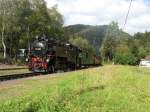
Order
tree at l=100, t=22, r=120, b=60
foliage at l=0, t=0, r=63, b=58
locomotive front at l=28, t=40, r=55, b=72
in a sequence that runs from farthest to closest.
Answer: tree at l=100, t=22, r=120, b=60 < foliage at l=0, t=0, r=63, b=58 < locomotive front at l=28, t=40, r=55, b=72

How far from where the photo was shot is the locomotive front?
135 feet

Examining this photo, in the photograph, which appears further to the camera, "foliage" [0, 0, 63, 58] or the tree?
the tree

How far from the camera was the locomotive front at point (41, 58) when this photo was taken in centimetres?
4127

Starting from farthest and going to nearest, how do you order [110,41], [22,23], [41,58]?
1. [110,41]
2. [22,23]
3. [41,58]

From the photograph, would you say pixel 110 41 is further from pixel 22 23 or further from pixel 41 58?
pixel 41 58

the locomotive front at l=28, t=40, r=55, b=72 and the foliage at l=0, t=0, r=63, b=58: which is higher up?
the foliage at l=0, t=0, r=63, b=58

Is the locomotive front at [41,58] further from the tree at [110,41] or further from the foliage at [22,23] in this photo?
the tree at [110,41]

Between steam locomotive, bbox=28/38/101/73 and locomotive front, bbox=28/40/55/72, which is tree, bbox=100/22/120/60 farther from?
locomotive front, bbox=28/40/55/72

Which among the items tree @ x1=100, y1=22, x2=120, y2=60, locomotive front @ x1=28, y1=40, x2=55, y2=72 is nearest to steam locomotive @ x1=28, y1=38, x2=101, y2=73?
locomotive front @ x1=28, y1=40, x2=55, y2=72

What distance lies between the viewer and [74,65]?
52.7 meters

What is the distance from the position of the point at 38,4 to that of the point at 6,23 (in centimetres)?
1283

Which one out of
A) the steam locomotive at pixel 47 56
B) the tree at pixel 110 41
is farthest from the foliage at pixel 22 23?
the tree at pixel 110 41

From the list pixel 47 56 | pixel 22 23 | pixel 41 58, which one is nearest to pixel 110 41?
pixel 22 23

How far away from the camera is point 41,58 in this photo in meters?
41.7
